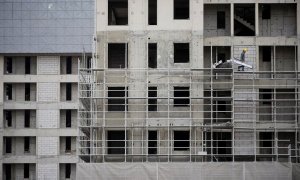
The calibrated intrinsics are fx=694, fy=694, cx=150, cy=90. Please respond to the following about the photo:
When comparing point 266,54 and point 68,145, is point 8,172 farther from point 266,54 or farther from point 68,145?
point 266,54

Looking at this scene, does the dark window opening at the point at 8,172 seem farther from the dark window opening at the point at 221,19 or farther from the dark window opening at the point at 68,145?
the dark window opening at the point at 221,19

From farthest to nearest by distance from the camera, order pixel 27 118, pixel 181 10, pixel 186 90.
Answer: pixel 27 118 → pixel 181 10 → pixel 186 90

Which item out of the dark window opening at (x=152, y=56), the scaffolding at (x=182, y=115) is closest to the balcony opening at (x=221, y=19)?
the scaffolding at (x=182, y=115)

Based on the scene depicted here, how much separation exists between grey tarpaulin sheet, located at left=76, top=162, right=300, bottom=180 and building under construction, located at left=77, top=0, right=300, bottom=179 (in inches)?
27.7

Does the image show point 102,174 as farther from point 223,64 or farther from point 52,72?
point 52,72

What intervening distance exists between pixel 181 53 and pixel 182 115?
195 inches

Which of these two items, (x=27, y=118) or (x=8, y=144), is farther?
(x=27, y=118)

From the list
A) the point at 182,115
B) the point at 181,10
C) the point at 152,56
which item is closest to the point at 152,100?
the point at 182,115

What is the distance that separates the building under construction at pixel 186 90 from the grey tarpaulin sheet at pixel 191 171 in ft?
2.31

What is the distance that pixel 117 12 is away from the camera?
57.0m

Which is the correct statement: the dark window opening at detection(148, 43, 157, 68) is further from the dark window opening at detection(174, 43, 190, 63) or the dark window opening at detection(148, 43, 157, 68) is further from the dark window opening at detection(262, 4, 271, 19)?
the dark window opening at detection(262, 4, 271, 19)

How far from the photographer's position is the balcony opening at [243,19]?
5575 cm

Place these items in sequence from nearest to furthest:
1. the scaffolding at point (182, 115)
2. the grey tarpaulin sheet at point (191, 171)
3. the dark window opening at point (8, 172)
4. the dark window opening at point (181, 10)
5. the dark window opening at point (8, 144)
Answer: the grey tarpaulin sheet at point (191, 171) → the scaffolding at point (182, 115) → the dark window opening at point (181, 10) → the dark window opening at point (8, 172) → the dark window opening at point (8, 144)

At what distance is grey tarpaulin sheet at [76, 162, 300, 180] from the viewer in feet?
159
